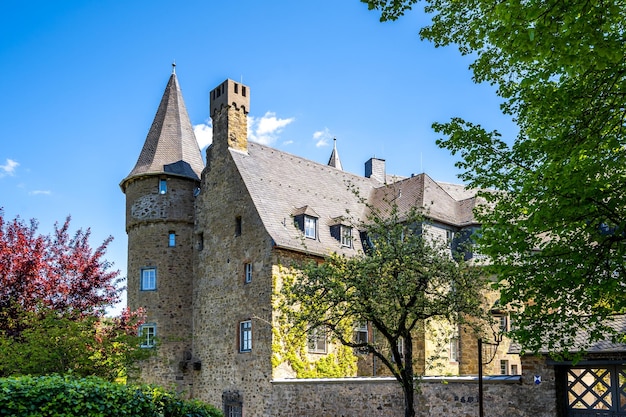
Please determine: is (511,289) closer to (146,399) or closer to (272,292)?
(146,399)

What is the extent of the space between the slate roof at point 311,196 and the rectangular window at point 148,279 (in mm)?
6085

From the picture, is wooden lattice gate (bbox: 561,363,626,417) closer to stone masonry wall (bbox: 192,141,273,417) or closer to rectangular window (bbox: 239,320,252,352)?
stone masonry wall (bbox: 192,141,273,417)

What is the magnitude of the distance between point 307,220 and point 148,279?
7589 millimetres

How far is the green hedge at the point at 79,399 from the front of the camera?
10.5 metres

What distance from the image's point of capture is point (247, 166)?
28.4 m

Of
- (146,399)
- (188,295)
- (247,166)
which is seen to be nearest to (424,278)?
(146,399)

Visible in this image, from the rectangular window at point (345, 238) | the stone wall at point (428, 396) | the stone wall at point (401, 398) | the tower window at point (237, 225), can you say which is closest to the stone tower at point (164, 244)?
the tower window at point (237, 225)

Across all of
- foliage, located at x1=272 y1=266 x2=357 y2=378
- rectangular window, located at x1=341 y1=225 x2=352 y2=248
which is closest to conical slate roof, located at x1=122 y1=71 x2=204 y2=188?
rectangular window, located at x1=341 y1=225 x2=352 y2=248

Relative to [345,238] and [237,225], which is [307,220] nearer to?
[345,238]

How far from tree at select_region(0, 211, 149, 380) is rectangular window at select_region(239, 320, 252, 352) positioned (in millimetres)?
5892

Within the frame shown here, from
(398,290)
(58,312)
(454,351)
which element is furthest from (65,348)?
(454,351)

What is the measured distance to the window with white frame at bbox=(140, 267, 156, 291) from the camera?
95.1 ft

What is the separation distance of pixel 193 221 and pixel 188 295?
3.31m

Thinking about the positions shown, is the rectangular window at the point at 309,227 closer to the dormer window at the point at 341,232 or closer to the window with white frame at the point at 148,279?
the dormer window at the point at 341,232
